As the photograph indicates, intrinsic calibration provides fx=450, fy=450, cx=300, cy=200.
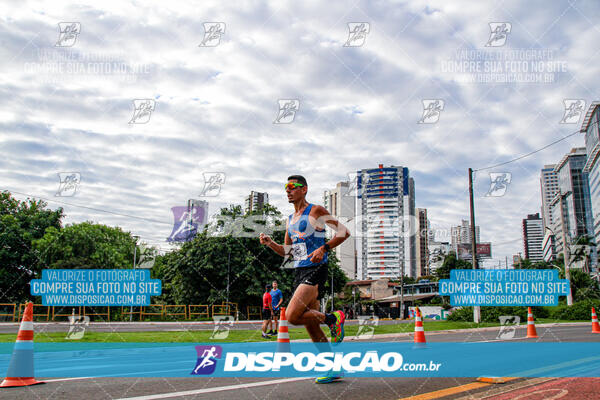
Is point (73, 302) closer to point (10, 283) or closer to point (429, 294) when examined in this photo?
point (10, 283)

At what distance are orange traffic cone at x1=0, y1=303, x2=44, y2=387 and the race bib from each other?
105 inches

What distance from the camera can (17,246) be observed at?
36.5 m

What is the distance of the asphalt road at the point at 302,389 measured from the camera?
3660 millimetres

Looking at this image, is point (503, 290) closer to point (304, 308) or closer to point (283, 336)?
point (283, 336)

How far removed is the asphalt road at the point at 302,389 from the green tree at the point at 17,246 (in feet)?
121

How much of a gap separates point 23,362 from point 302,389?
287 centimetres

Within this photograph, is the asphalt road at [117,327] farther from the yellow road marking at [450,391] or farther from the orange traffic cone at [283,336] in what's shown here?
the yellow road marking at [450,391]

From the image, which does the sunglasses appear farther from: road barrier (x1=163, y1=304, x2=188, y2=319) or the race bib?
road barrier (x1=163, y1=304, x2=188, y2=319)

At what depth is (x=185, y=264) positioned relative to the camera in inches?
1340

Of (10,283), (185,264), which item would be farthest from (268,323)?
(10,283)

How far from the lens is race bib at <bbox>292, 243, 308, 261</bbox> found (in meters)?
4.45

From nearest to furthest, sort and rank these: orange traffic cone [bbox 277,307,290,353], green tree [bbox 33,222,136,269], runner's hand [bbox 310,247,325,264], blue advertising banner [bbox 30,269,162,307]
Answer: runner's hand [bbox 310,247,325,264]
orange traffic cone [bbox 277,307,290,353]
blue advertising banner [bbox 30,269,162,307]
green tree [bbox 33,222,136,269]

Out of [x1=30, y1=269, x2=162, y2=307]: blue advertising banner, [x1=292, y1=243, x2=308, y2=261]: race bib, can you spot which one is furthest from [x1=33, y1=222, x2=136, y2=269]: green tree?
[x1=292, y1=243, x2=308, y2=261]: race bib

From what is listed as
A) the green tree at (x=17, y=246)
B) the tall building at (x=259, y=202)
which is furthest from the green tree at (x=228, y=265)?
the green tree at (x=17, y=246)
